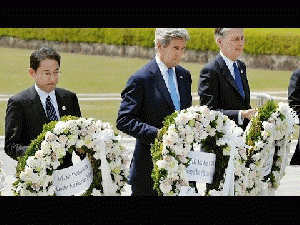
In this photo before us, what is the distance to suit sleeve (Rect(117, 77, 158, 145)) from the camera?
183 inches

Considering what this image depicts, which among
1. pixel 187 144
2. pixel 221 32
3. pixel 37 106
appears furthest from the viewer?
pixel 221 32

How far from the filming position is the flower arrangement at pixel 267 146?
529cm

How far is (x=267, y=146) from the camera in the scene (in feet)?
17.6

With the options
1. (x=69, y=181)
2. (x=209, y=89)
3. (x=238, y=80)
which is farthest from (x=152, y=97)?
(x=238, y=80)

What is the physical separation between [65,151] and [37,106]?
0.59 meters

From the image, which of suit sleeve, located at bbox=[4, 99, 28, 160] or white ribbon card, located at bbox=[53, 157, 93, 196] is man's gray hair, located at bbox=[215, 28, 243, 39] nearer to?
suit sleeve, located at bbox=[4, 99, 28, 160]

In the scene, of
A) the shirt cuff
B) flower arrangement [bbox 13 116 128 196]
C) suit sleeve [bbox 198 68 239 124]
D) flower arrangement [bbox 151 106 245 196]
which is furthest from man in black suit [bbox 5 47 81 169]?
the shirt cuff

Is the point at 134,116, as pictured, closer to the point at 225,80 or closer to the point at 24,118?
the point at 24,118

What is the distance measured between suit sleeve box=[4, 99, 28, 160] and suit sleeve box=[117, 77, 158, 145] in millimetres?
612

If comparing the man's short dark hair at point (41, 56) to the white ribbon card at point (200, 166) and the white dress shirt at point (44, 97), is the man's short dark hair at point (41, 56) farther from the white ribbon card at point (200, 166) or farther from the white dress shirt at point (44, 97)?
the white ribbon card at point (200, 166)

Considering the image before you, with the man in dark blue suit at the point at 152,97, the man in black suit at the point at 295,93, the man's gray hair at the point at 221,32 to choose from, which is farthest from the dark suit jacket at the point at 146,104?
the man in black suit at the point at 295,93

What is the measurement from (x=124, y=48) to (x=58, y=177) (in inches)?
919

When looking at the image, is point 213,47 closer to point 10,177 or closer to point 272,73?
point 272,73

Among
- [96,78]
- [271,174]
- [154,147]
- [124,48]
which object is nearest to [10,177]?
[271,174]
